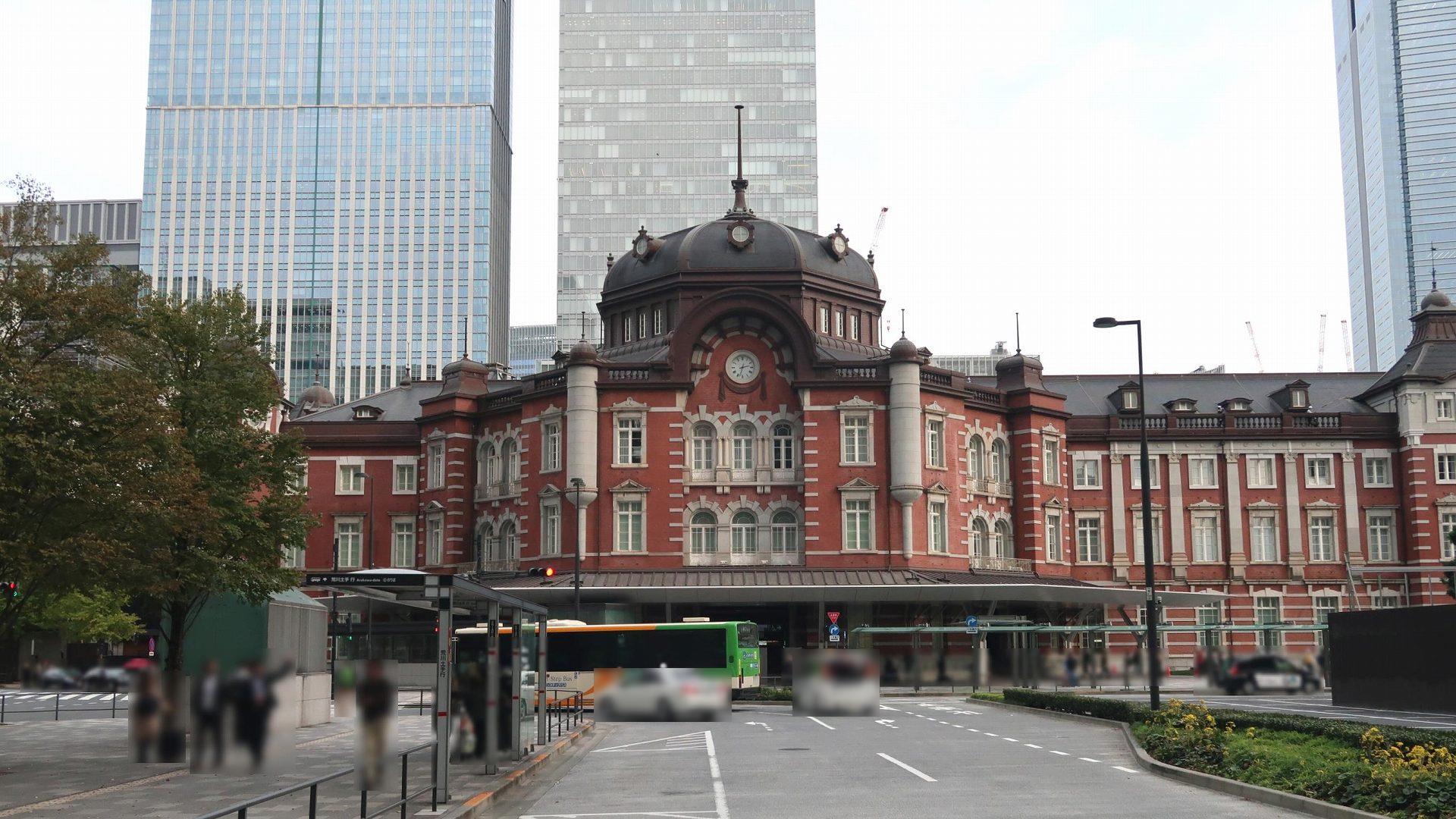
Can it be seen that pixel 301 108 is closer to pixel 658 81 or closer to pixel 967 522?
pixel 658 81

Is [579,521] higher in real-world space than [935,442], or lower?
lower

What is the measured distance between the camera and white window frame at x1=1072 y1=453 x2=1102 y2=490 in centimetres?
7375

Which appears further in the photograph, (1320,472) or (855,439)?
(1320,472)

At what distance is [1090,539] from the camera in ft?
241

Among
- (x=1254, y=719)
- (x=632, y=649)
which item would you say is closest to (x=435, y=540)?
(x=632, y=649)

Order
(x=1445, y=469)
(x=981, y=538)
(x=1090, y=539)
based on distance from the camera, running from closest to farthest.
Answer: (x=981, y=538), (x=1445, y=469), (x=1090, y=539)

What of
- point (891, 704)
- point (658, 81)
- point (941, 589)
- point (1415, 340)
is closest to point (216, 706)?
point (891, 704)

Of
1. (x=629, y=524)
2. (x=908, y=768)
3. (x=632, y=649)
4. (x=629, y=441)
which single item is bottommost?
(x=908, y=768)

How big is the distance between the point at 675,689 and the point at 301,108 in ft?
452

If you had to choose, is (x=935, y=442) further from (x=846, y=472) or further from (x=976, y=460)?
(x=846, y=472)

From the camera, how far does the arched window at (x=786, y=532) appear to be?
2517 inches

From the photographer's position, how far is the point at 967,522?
66.8 m

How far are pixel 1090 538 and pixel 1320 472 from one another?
11.9 metres

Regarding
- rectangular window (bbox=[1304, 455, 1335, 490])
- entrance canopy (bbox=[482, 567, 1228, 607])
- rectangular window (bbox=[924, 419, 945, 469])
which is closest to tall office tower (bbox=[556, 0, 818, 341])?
rectangular window (bbox=[1304, 455, 1335, 490])
